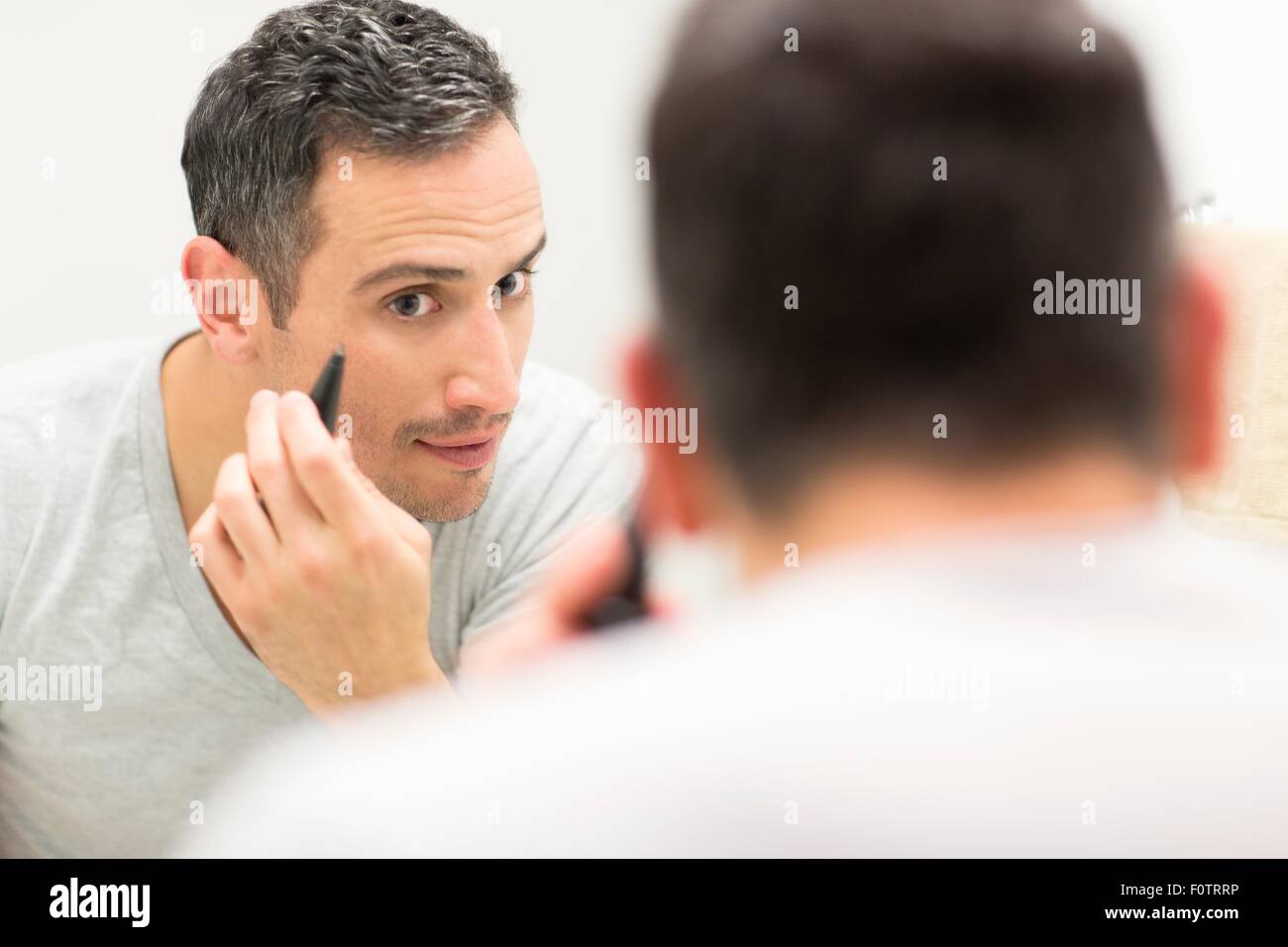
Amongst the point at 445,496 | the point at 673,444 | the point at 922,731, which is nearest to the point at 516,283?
the point at 445,496

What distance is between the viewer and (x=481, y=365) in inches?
36.9

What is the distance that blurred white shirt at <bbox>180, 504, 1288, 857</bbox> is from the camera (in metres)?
0.36

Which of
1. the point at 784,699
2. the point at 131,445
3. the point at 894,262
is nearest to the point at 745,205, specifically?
the point at 894,262

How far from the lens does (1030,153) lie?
1.24 ft

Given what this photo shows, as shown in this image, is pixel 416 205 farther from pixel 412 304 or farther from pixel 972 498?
pixel 972 498

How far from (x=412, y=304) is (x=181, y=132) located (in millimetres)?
244

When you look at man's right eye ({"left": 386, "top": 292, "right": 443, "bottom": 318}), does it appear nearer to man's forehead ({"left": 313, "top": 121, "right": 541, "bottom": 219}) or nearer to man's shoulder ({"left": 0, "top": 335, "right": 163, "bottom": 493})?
man's forehead ({"left": 313, "top": 121, "right": 541, "bottom": 219})

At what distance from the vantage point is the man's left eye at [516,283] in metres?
0.95

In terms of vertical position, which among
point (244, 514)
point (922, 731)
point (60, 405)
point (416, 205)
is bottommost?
point (922, 731)

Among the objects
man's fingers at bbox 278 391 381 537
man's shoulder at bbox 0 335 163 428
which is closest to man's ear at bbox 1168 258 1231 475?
man's fingers at bbox 278 391 381 537

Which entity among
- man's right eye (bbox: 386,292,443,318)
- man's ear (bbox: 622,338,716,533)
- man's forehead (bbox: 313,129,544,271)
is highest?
man's forehead (bbox: 313,129,544,271)

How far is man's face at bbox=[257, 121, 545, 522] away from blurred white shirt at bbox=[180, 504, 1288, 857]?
1.91 ft

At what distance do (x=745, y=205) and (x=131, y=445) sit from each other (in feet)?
2.47
